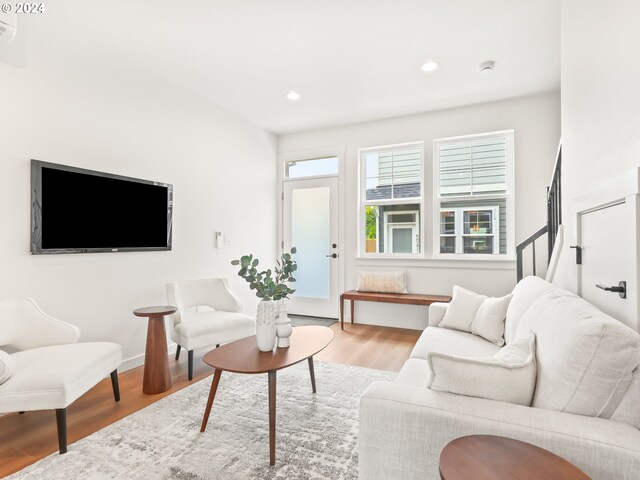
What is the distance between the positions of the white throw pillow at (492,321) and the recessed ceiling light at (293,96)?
9.30ft

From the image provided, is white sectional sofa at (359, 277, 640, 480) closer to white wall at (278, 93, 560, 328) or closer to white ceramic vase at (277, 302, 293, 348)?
white ceramic vase at (277, 302, 293, 348)

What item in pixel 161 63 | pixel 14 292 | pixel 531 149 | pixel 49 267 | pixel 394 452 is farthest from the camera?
pixel 531 149

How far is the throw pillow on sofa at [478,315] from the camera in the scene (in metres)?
2.34

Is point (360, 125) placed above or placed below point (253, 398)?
above

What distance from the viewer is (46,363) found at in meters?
1.92

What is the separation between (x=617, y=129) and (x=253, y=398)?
2.43m

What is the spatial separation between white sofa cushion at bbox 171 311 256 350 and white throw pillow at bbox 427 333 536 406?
2141 mm

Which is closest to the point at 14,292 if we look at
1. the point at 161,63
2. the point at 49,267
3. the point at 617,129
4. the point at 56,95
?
the point at 49,267

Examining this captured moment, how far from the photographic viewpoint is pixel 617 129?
1.26 m

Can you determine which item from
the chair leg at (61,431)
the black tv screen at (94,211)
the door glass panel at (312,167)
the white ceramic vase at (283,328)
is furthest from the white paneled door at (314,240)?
the chair leg at (61,431)

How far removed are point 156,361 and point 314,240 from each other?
2.87 m

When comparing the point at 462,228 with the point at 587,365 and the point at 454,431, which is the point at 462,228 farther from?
the point at 454,431

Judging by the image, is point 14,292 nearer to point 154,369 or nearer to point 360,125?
point 154,369

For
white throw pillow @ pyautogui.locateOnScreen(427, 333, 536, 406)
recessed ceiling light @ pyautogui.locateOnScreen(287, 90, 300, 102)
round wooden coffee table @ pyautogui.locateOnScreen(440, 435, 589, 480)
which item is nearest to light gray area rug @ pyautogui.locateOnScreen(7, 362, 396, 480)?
white throw pillow @ pyautogui.locateOnScreen(427, 333, 536, 406)
